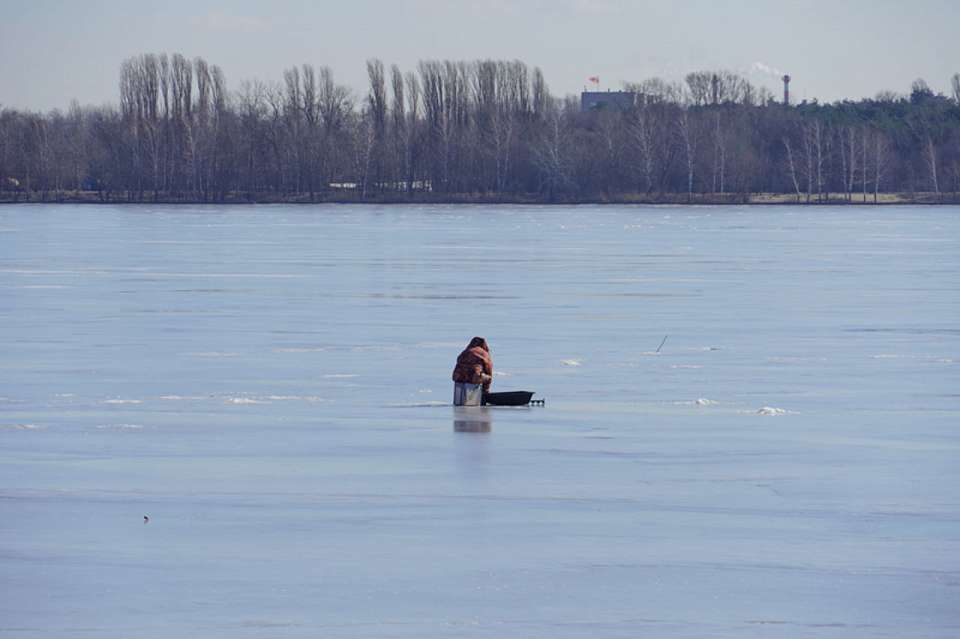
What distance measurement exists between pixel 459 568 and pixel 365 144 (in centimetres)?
11067

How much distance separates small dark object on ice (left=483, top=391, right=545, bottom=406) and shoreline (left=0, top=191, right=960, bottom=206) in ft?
318

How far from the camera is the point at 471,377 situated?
1469cm

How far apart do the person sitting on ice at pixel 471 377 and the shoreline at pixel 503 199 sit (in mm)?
97011

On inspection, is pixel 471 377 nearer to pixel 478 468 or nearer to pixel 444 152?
pixel 478 468

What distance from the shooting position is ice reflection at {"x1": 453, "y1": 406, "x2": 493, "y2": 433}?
13.4 meters

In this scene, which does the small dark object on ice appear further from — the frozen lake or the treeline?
the treeline

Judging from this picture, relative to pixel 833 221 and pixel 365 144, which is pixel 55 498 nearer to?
pixel 833 221

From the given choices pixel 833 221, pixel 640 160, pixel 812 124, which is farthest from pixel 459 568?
pixel 812 124

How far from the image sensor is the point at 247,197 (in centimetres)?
11900

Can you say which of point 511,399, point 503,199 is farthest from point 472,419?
point 503,199

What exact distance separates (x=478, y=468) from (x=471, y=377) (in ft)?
10.6

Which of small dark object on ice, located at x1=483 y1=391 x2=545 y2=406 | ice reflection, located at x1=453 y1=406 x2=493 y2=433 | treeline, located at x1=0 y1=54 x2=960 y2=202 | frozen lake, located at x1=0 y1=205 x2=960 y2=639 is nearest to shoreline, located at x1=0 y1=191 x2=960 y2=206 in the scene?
treeline, located at x1=0 y1=54 x2=960 y2=202

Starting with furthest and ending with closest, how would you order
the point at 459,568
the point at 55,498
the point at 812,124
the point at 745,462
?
the point at 812,124 → the point at 745,462 → the point at 55,498 → the point at 459,568

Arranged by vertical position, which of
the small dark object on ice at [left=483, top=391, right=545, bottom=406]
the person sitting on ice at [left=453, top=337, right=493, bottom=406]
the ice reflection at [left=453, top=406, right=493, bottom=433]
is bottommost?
the ice reflection at [left=453, top=406, right=493, bottom=433]
